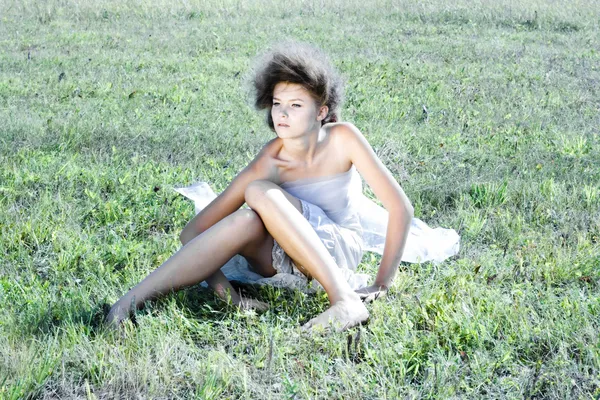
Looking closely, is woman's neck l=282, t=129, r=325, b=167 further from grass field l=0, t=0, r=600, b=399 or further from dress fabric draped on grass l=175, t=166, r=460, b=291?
grass field l=0, t=0, r=600, b=399

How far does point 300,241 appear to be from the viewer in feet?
11.2

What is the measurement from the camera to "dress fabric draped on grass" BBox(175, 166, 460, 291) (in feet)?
12.5

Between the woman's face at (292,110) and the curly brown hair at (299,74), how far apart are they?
3cm

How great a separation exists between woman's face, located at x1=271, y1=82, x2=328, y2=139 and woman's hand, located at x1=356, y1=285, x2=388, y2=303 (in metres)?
0.81

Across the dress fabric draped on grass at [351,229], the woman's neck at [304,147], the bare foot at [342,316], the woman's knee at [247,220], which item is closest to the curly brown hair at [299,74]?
the woman's neck at [304,147]

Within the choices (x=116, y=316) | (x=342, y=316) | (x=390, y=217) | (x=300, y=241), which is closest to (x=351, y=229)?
(x=390, y=217)

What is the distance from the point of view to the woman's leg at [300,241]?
135 inches

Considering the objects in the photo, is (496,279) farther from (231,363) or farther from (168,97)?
(168,97)

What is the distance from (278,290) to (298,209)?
401 mm

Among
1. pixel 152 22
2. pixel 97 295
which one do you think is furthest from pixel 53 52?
pixel 97 295

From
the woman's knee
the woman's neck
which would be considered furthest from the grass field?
the woman's neck

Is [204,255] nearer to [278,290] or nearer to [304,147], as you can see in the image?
[278,290]

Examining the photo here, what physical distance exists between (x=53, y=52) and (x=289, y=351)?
8545 mm

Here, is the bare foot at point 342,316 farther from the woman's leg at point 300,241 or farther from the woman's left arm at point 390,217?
the woman's left arm at point 390,217
